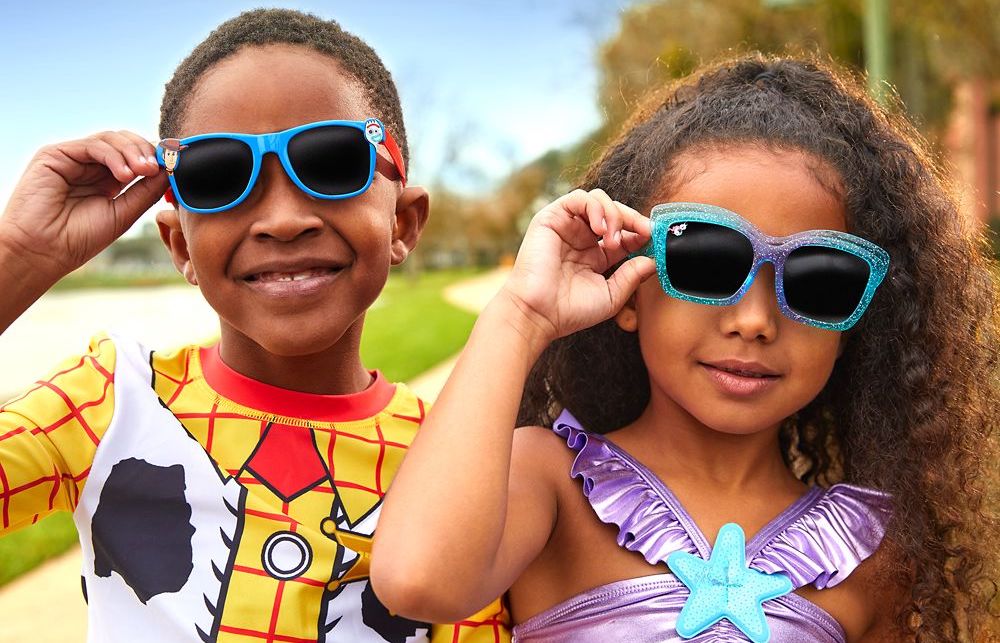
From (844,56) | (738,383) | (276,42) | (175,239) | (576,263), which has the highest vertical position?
(844,56)

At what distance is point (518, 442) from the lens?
2184 millimetres

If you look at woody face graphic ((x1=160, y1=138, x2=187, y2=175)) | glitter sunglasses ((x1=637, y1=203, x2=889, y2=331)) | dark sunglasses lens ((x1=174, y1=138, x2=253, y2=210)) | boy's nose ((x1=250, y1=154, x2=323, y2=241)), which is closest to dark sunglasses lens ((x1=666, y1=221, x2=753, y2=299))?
glitter sunglasses ((x1=637, y1=203, x2=889, y2=331))

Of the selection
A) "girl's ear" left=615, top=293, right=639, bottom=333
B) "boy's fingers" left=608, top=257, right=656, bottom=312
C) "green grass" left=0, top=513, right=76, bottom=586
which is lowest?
"green grass" left=0, top=513, right=76, bottom=586

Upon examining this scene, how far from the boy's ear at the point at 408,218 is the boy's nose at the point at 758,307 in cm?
82

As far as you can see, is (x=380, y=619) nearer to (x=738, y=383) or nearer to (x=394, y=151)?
(x=738, y=383)

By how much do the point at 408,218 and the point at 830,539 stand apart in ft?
4.19

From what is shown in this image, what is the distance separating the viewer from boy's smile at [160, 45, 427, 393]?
2115 mm

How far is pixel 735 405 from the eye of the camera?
6.91ft

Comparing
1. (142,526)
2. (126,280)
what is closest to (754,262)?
(142,526)

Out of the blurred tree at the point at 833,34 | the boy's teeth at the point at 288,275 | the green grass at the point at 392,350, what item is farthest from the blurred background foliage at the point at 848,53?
the green grass at the point at 392,350

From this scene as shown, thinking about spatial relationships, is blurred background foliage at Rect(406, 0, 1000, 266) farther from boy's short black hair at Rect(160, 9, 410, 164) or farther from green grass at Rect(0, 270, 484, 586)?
green grass at Rect(0, 270, 484, 586)

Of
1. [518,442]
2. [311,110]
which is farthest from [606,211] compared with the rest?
[311,110]

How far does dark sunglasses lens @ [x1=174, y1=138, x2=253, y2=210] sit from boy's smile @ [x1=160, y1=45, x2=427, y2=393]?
4 centimetres

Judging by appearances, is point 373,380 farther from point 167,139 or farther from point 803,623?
point 803,623
